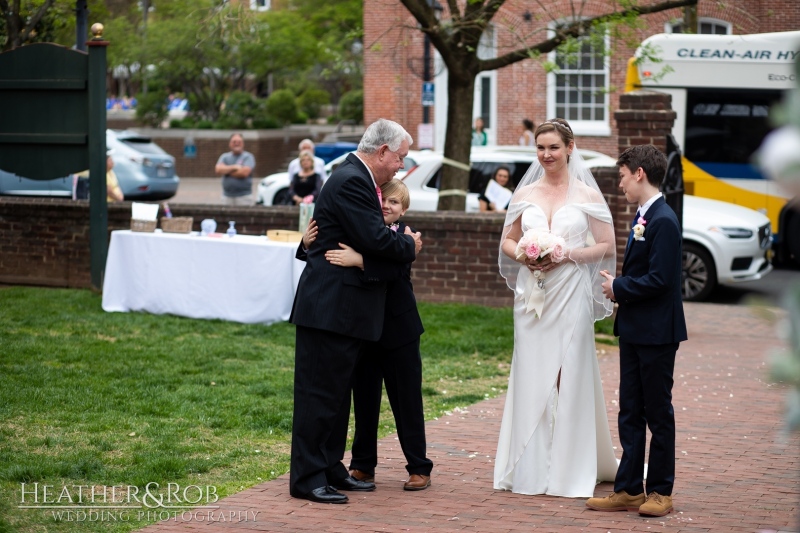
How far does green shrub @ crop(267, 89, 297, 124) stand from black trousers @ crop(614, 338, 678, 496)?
120 feet

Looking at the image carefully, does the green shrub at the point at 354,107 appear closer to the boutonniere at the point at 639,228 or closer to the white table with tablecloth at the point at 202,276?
the white table with tablecloth at the point at 202,276

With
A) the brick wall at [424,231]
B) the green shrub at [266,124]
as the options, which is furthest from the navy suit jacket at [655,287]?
the green shrub at [266,124]

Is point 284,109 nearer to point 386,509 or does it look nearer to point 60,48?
point 60,48

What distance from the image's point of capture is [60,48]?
12812mm

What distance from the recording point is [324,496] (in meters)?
5.88

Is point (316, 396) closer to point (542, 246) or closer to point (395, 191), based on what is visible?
point (395, 191)

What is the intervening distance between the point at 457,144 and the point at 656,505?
933 centimetres

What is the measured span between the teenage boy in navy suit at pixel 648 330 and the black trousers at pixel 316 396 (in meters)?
1.46

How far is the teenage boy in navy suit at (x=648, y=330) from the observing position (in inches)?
219

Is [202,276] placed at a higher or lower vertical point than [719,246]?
lower

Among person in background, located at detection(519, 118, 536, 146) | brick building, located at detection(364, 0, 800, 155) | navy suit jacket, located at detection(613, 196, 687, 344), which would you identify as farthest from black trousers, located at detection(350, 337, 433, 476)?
brick building, located at detection(364, 0, 800, 155)

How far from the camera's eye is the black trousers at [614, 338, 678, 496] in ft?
18.3

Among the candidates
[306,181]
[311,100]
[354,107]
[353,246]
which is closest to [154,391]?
[353,246]

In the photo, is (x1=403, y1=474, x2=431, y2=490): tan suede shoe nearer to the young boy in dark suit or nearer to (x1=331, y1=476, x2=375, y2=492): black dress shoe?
the young boy in dark suit
